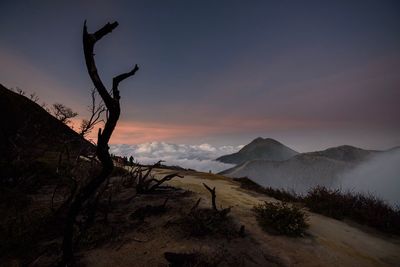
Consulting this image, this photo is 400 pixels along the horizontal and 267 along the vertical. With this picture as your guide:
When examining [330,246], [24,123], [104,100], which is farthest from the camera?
[24,123]

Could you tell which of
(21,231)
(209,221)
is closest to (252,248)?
(209,221)

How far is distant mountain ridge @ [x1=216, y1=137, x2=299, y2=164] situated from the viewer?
541 feet

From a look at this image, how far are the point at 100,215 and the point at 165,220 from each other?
2.68 metres

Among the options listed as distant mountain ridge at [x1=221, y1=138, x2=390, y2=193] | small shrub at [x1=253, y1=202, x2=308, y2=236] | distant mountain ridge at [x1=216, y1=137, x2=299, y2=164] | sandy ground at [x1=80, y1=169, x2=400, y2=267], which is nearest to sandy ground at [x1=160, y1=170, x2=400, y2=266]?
sandy ground at [x1=80, y1=169, x2=400, y2=267]

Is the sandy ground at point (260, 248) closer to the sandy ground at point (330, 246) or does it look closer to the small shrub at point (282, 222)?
the sandy ground at point (330, 246)

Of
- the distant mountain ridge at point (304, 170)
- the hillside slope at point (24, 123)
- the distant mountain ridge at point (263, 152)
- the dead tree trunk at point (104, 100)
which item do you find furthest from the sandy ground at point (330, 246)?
the distant mountain ridge at point (263, 152)

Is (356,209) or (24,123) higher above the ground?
(24,123)

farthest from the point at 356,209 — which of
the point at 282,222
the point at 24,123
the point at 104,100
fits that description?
the point at 24,123

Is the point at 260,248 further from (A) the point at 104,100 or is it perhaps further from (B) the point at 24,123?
(B) the point at 24,123

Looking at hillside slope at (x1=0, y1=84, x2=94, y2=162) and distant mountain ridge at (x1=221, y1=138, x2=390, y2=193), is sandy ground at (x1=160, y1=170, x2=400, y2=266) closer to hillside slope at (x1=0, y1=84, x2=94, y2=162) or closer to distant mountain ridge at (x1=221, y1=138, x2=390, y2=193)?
hillside slope at (x1=0, y1=84, x2=94, y2=162)

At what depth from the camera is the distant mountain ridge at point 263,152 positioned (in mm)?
164850

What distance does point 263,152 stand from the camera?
566 feet

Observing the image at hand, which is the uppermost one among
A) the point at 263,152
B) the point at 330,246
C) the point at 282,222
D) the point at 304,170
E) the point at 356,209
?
the point at 263,152

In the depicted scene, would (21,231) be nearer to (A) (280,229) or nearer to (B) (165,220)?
(B) (165,220)
